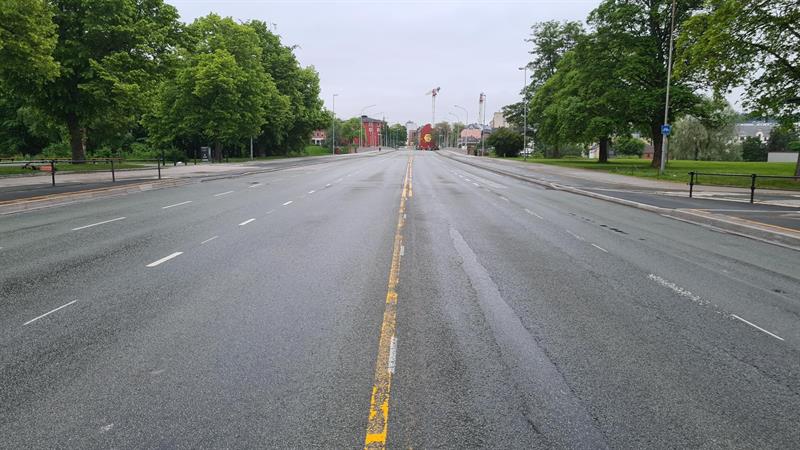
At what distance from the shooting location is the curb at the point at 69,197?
14977 mm

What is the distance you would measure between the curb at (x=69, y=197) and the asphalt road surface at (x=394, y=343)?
19.8ft

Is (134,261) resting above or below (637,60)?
below

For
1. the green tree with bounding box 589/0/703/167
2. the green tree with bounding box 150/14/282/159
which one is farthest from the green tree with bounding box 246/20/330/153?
the green tree with bounding box 589/0/703/167

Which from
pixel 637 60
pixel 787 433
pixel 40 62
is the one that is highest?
pixel 637 60

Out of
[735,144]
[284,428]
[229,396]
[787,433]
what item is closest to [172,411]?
[229,396]

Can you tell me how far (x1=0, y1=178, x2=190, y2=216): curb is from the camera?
49.1 feet

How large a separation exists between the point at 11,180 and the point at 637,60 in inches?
1677

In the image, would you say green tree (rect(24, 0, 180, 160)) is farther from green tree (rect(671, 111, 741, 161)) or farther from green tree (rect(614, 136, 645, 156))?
green tree (rect(614, 136, 645, 156))

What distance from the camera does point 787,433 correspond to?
10.8 ft

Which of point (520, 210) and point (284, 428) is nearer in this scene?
point (284, 428)

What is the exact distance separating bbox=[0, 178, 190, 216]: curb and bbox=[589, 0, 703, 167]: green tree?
3549 cm

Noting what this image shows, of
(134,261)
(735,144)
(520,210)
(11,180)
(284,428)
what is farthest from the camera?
(735,144)

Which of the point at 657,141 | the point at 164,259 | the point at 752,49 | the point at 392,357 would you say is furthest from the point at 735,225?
the point at 657,141

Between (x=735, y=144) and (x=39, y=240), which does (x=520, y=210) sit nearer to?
(x=39, y=240)
